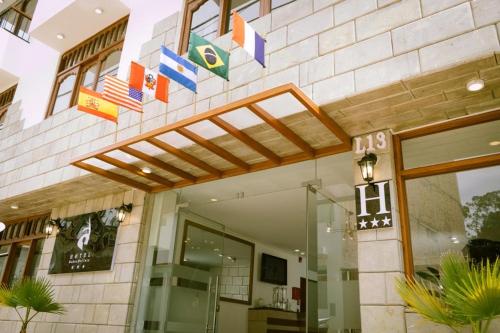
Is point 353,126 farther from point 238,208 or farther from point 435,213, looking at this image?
point 238,208

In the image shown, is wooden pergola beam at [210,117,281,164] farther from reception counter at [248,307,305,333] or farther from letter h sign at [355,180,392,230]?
reception counter at [248,307,305,333]

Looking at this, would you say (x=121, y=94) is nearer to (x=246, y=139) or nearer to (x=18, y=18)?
(x=246, y=139)

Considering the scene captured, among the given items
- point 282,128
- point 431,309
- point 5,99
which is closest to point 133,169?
point 282,128

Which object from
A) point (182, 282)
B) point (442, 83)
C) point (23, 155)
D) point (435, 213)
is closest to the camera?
point (442, 83)

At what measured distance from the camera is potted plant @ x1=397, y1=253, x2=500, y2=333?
257cm

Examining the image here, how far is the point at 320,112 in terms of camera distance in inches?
159

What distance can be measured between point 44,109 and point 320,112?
265 inches

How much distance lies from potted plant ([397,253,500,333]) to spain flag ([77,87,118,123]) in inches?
177

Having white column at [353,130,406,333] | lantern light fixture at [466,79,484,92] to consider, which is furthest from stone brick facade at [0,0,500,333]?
lantern light fixture at [466,79,484,92]

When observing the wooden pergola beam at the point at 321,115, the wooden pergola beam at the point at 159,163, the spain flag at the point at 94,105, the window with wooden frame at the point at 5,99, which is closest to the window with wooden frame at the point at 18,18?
the window with wooden frame at the point at 5,99

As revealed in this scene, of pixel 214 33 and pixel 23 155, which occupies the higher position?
pixel 214 33

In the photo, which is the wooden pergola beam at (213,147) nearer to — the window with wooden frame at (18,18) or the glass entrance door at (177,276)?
the glass entrance door at (177,276)

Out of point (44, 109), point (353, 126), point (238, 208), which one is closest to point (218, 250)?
point (238, 208)

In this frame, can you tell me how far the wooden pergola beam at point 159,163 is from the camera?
511 centimetres
